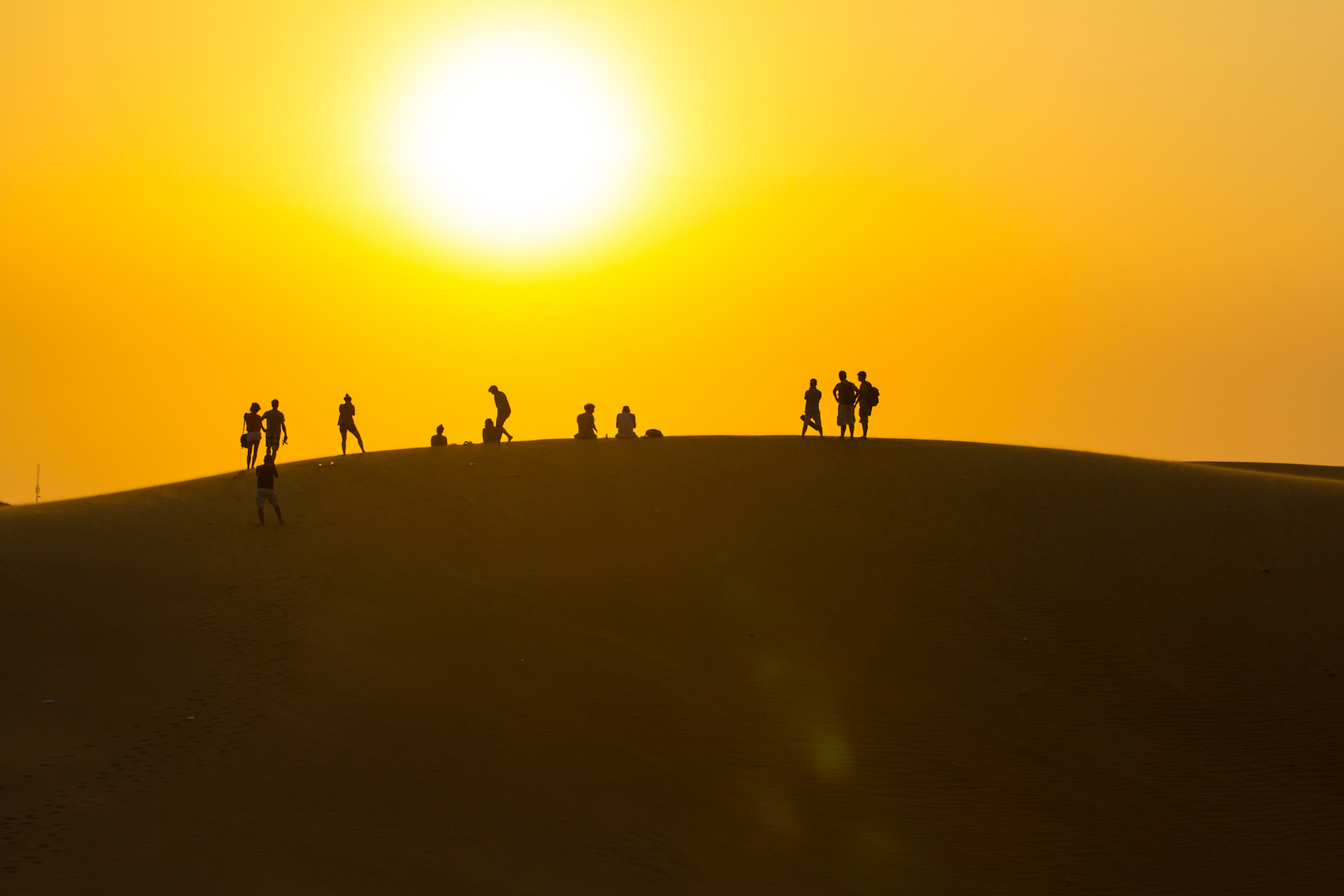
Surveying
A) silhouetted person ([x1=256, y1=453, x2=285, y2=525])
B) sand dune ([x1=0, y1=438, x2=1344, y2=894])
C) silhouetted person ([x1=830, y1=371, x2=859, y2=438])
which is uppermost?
silhouetted person ([x1=830, y1=371, x2=859, y2=438])

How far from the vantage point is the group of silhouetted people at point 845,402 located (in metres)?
24.6

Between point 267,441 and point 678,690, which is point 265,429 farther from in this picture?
point 678,690

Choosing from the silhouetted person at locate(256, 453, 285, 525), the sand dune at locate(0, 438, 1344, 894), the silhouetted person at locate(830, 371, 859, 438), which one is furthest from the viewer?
the silhouetted person at locate(830, 371, 859, 438)

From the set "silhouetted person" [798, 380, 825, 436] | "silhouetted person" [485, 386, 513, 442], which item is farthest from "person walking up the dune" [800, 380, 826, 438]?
"silhouetted person" [485, 386, 513, 442]

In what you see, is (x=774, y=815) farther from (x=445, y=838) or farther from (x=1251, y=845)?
(x=1251, y=845)

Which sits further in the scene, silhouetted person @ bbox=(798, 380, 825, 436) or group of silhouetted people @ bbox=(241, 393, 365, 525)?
silhouetted person @ bbox=(798, 380, 825, 436)

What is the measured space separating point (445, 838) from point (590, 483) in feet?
43.3

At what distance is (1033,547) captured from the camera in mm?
19141

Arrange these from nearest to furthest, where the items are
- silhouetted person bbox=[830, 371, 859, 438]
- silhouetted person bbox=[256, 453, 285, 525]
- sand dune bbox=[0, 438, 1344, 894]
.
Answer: sand dune bbox=[0, 438, 1344, 894] < silhouetted person bbox=[256, 453, 285, 525] < silhouetted person bbox=[830, 371, 859, 438]

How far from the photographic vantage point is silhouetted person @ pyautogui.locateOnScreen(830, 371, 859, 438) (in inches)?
965

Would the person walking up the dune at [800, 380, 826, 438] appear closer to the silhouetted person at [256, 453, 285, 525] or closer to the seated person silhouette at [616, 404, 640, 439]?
the seated person silhouette at [616, 404, 640, 439]

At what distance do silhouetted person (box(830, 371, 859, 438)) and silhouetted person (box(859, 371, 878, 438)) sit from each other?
0.17m

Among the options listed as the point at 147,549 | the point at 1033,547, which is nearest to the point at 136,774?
the point at 147,549

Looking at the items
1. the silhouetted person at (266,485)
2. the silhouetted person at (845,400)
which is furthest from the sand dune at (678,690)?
the silhouetted person at (845,400)
